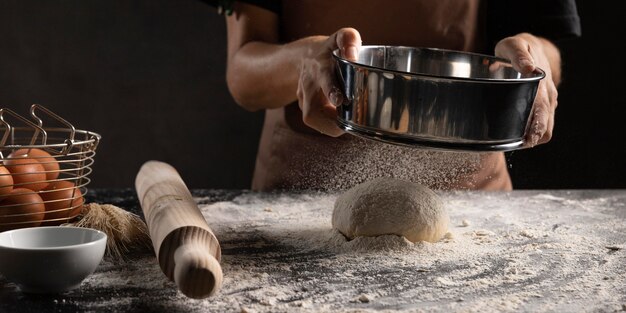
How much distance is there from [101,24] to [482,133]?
2104 millimetres

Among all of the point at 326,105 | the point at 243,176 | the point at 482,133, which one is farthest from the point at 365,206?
the point at 243,176

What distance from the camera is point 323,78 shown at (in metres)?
1.34

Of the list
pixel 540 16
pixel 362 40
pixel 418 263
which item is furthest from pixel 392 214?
pixel 540 16

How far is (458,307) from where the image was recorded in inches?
44.1

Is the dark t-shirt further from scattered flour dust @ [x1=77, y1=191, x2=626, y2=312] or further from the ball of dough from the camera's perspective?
the ball of dough

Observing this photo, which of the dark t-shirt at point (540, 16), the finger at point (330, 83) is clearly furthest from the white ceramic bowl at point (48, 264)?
the dark t-shirt at point (540, 16)

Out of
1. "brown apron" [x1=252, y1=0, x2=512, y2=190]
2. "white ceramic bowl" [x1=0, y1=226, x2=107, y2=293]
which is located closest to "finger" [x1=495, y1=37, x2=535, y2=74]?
"brown apron" [x1=252, y1=0, x2=512, y2=190]

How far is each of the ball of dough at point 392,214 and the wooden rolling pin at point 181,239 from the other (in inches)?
11.3

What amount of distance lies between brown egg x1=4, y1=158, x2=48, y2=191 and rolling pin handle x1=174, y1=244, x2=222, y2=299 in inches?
16.1

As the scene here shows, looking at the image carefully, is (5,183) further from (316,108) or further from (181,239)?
(316,108)

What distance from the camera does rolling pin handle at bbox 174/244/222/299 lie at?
3.50 ft

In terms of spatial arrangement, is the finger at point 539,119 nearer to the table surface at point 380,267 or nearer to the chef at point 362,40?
Result: the table surface at point 380,267

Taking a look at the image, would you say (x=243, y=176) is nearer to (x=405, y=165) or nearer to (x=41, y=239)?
(x=405, y=165)

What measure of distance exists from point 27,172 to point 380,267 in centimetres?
63
